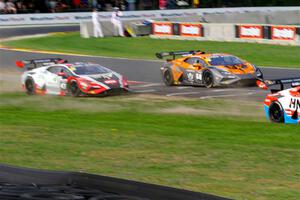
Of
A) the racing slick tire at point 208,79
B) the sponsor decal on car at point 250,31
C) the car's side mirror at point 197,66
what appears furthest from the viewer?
the sponsor decal on car at point 250,31

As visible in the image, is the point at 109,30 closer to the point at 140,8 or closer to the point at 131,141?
the point at 140,8

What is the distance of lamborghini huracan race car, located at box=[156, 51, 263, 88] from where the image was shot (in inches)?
933

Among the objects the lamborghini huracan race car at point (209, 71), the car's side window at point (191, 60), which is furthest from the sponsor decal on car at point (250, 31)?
the car's side window at point (191, 60)

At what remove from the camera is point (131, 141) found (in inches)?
460

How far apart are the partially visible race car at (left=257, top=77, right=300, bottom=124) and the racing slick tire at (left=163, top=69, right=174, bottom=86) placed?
9.02 meters

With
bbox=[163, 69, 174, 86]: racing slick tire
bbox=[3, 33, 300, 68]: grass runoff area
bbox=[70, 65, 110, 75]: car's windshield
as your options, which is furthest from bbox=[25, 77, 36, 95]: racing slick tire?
bbox=[3, 33, 300, 68]: grass runoff area

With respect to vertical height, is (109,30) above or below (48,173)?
below

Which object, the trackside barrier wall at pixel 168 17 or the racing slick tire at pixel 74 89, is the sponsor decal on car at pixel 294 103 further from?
the trackside barrier wall at pixel 168 17

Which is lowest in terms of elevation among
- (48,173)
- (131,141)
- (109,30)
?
(109,30)

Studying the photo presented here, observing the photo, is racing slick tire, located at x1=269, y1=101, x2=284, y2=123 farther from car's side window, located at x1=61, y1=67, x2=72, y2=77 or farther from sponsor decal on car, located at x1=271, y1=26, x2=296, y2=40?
sponsor decal on car, located at x1=271, y1=26, x2=296, y2=40

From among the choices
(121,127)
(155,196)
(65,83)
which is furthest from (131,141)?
(65,83)

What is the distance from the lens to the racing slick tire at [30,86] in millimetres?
24172

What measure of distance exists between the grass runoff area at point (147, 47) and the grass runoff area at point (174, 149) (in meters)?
13.7

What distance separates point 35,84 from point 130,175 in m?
15.7
